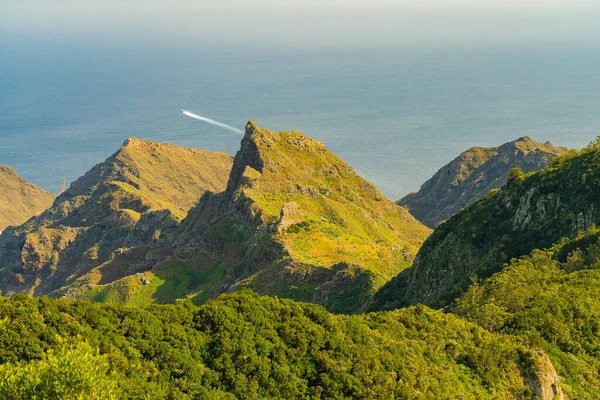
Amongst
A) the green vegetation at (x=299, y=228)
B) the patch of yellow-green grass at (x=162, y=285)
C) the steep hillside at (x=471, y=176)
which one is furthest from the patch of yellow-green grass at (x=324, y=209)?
the steep hillside at (x=471, y=176)

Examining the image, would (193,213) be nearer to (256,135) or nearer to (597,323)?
(256,135)

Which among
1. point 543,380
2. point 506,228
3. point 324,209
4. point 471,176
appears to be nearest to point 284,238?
point 324,209

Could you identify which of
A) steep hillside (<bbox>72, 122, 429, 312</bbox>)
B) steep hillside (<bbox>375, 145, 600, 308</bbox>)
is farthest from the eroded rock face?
steep hillside (<bbox>72, 122, 429, 312</bbox>)

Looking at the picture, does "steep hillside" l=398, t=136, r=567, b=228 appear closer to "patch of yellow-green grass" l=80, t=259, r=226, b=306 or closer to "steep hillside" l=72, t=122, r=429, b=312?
"steep hillside" l=72, t=122, r=429, b=312

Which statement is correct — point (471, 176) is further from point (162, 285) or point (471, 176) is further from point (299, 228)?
point (162, 285)

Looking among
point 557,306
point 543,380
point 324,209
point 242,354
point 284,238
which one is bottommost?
point 284,238

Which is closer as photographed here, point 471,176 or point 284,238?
point 284,238

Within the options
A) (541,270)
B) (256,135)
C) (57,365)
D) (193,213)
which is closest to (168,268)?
(193,213)
